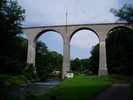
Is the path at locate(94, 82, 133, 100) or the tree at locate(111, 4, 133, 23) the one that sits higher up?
the tree at locate(111, 4, 133, 23)

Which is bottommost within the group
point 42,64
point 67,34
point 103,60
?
point 42,64

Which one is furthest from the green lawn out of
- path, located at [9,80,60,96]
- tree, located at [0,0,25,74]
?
tree, located at [0,0,25,74]

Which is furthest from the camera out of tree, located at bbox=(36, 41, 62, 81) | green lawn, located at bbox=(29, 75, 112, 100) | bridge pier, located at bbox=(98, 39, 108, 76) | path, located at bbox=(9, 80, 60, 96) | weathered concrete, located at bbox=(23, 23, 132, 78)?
tree, located at bbox=(36, 41, 62, 81)

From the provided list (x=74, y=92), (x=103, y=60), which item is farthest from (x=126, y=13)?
(x=103, y=60)

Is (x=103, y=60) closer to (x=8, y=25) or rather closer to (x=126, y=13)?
(x=126, y=13)

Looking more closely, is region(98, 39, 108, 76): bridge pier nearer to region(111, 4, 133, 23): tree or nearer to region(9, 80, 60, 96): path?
region(9, 80, 60, 96): path

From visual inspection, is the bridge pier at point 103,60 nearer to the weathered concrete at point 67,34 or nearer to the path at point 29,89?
the weathered concrete at point 67,34

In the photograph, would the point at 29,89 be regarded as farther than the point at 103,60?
No

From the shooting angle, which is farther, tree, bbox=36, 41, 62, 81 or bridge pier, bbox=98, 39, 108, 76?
tree, bbox=36, 41, 62, 81

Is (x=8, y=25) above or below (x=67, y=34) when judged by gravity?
below

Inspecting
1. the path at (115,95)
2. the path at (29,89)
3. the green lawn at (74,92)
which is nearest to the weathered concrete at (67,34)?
the path at (29,89)

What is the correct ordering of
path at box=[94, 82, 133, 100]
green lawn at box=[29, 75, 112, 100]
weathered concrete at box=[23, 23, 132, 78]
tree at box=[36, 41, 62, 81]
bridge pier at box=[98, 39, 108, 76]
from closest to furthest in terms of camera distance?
path at box=[94, 82, 133, 100]
green lawn at box=[29, 75, 112, 100]
bridge pier at box=[98, 39, 108, 76]
weathered concrete at box=[23, 23, 132, 78]
tree at box=[36, 41, 62, 81]

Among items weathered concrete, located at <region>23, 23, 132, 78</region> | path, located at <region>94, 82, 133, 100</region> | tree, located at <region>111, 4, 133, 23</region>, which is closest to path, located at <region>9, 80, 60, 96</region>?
path, located at <region>94, 82, 133, 100</region>

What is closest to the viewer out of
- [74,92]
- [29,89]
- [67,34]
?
[74,92]
